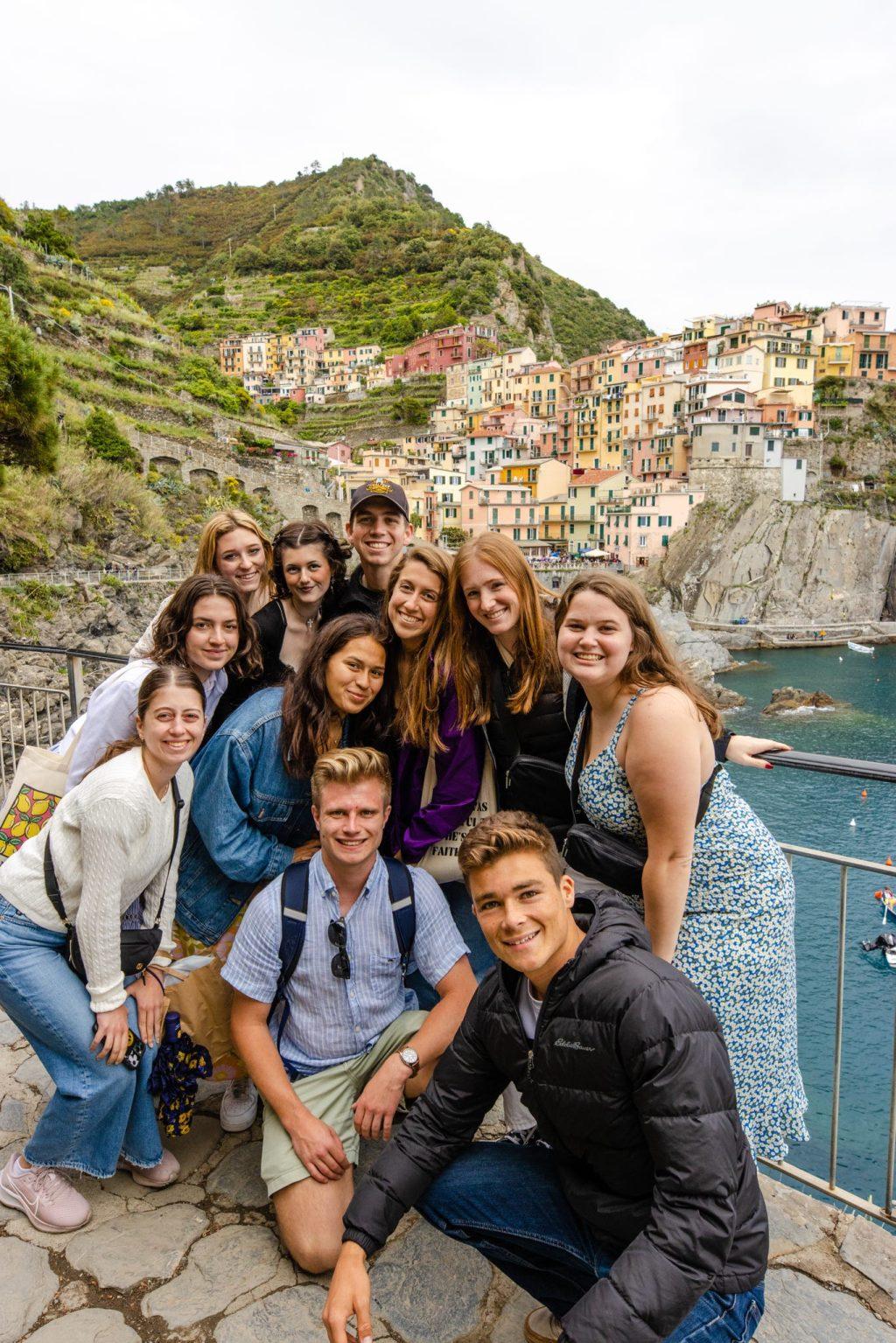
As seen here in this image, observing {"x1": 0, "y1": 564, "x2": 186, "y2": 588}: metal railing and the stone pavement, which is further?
{"x1": 0, "y1": 564, "x2": 186, "y2": 588}: metal railing

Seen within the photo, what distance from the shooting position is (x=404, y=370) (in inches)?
3125

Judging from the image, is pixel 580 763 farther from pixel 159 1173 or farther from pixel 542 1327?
pixel 159 1173

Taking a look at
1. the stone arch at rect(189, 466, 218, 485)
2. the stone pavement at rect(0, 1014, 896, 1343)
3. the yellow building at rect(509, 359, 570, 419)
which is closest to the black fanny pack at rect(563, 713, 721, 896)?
the stone pavement at rect(0, 1014, 896, 1343)

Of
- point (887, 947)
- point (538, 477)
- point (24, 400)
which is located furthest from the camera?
point (538, 477)

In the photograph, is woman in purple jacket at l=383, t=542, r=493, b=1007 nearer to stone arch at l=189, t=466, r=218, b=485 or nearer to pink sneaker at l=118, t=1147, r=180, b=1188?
pink sneaker at l=118, t=1147, r=180, b=1188

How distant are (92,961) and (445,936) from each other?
3.25 ft

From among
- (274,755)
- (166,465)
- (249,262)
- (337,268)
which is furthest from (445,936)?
(249,262)

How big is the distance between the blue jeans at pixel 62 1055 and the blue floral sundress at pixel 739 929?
155cm

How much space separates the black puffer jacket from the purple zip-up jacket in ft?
2.80

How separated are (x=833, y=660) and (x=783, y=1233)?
46.8 meters

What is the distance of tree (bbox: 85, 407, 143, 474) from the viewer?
3034cm

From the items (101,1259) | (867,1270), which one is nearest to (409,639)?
(101,1259)

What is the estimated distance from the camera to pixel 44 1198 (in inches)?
87.0

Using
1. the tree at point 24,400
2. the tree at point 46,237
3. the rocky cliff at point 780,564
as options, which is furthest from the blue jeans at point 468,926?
the rocky cliff at point 780,564
